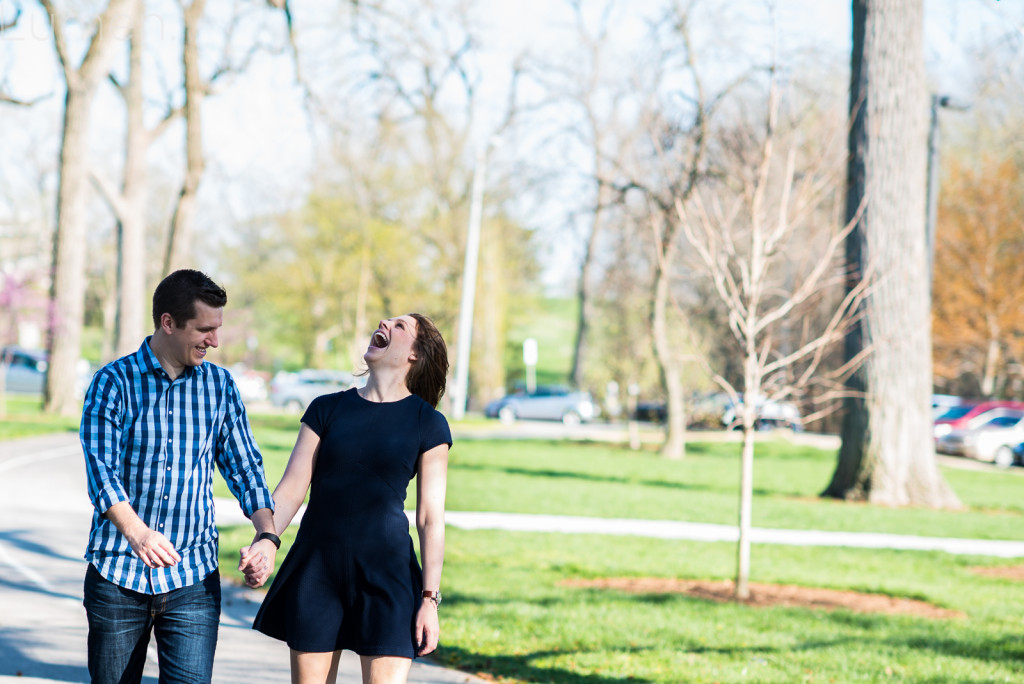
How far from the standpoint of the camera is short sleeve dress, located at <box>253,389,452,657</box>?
127 inches

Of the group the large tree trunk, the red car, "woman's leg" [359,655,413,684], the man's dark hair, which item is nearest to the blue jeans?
"woman's leg" [359,655,413,684]

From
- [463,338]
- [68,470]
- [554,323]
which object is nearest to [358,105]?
[68,470]

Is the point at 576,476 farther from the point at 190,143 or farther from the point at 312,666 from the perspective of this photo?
the point at 312,666

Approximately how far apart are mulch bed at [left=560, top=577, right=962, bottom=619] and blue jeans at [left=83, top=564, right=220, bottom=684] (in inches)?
232

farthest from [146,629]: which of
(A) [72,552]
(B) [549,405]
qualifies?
(B) [549,405]

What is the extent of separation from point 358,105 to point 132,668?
72.1 ft

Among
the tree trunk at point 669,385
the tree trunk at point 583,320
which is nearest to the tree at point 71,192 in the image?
the tree trunk at point 669,385

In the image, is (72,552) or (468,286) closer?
(72,552)

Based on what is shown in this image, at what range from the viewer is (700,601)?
8523 millimetres

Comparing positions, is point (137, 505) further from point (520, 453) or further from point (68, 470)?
point (520, 453)

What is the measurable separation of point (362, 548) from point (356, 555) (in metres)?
0.03

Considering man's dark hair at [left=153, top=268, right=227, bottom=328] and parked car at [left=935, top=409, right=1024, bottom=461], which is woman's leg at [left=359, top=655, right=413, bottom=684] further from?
parked car at [left=935, top=409, right=1024, bottom=461]

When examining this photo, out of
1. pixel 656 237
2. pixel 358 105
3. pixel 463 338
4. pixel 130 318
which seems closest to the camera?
pixel 656 237

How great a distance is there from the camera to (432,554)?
3289 mm
